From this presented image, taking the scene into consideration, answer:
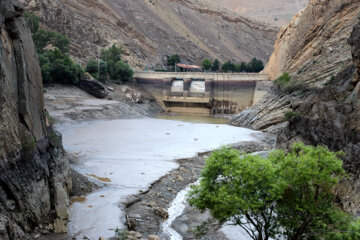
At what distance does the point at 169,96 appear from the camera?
69812 mm

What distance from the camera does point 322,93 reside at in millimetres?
26531

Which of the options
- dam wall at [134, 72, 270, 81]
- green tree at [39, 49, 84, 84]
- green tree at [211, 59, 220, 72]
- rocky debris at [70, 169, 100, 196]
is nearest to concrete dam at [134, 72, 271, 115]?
dam wall at [134, 72, 270, 81]

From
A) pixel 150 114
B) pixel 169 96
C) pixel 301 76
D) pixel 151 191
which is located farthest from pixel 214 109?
pixel 151 191

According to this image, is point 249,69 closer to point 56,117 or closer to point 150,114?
point 150,114

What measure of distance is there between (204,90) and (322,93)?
42.1m

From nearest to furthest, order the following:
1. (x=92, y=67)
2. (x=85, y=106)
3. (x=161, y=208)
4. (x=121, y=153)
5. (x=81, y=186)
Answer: (x=161, y=208), (x=81, y=186), (x=121, y=153), (x=85, y=106), (x=92, y=67)

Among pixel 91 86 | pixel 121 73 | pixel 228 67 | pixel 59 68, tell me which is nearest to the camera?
pixel 59 68

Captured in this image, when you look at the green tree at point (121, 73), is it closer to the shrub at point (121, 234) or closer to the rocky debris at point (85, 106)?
the rocky debris at point (85, 106)

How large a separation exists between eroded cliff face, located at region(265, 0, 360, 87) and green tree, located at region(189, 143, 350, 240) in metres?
30.9

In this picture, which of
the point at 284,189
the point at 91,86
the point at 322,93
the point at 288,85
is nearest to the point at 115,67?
the point at 91,86

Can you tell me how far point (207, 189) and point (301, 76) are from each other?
131 ft

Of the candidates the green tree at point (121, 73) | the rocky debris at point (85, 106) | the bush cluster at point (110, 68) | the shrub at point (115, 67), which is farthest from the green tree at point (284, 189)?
the green tree at point (121, 73)

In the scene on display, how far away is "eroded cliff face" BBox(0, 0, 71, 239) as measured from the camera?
11.5 meters

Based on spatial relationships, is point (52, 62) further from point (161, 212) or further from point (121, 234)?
point (121, 234)
